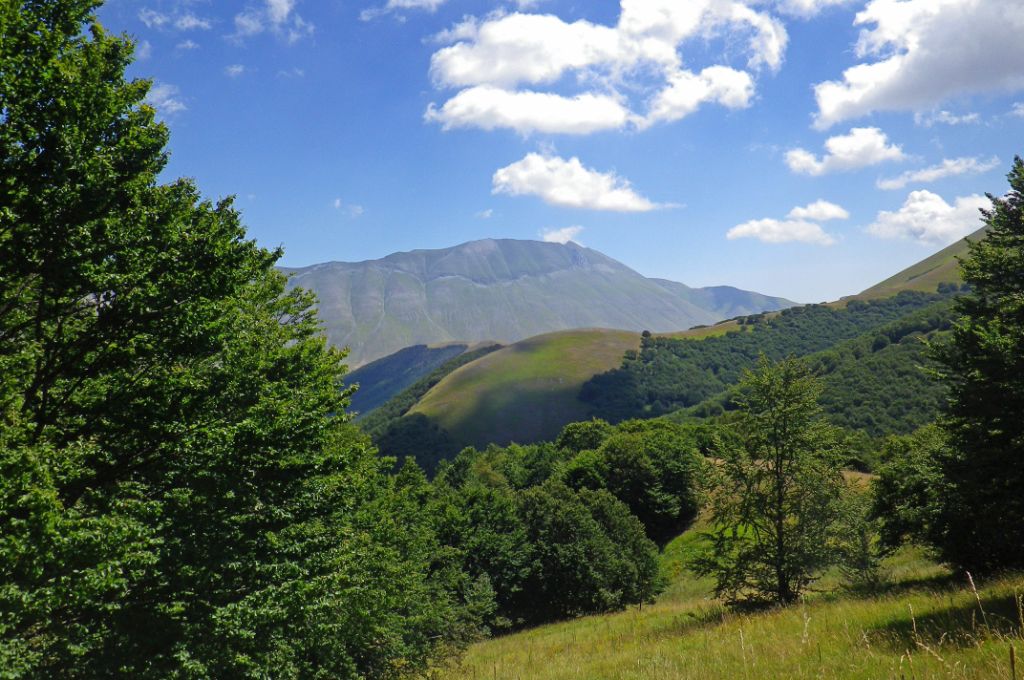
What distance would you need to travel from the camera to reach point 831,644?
1001 centimetres

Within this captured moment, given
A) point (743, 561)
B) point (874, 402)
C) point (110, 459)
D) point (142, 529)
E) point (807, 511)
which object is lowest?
point (874, 402)

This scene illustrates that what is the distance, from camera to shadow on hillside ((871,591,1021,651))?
848 cm

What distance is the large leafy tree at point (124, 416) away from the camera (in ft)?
28.6

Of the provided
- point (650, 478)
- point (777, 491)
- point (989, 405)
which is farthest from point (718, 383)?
point (989, 405)

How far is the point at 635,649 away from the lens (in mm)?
16359

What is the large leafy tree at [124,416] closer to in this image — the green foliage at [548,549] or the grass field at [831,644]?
the grass field at [831,644]

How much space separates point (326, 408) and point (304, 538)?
3.82 m

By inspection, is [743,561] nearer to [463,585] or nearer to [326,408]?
[326,408]

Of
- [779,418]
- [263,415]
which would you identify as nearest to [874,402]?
[779,418]

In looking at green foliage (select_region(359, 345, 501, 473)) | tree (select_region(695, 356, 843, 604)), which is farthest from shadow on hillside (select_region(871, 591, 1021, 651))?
green foliage (select_region(359, 345, 501, 473))

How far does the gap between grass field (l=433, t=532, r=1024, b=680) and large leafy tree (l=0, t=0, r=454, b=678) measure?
7.20 meters

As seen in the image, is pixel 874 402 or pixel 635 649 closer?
pixel 635 649

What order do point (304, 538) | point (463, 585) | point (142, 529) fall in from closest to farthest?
point (142, 529) < point (304, 538) < point (463, 585)

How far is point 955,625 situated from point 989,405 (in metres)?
9.56
